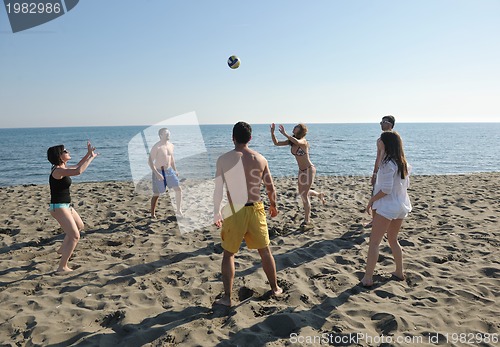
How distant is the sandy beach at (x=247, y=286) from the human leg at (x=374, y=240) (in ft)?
0.51

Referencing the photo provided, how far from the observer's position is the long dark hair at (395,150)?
3.88 meters

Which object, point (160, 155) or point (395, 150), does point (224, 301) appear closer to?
point (395, 150)

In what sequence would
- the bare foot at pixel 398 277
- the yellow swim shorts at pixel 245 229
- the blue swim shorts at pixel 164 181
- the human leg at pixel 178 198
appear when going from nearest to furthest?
the yellow swim shorts at pixel 245 229
the bare foot at pixel 398 277
the blue swim shorts at pixel 164 181
the human leg at pixel 178 198

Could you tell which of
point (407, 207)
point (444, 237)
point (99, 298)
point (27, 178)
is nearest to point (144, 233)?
point (99, 298)

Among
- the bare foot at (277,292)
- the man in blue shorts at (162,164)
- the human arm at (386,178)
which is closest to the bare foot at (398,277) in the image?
the human arm at (386,178)

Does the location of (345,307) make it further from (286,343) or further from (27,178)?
(27,178)

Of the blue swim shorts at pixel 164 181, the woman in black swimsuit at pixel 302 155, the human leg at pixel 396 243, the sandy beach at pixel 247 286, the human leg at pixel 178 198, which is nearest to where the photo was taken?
the sandy beach at pixel 247 286

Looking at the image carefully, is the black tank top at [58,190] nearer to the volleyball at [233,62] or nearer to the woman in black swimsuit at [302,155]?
the woman in black swimsuit at [302,155]

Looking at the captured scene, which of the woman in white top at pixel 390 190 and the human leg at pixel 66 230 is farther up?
the woman in white top at pixel 390 190

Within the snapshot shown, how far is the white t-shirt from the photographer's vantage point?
387 centimetres

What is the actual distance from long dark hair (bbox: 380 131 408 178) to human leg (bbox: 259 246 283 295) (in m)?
1.87

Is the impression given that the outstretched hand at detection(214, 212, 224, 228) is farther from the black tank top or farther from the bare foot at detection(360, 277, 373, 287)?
the black tank top

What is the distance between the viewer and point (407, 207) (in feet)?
13.2

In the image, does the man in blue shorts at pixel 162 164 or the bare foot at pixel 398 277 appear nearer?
the bare foot at pixel 398 277
